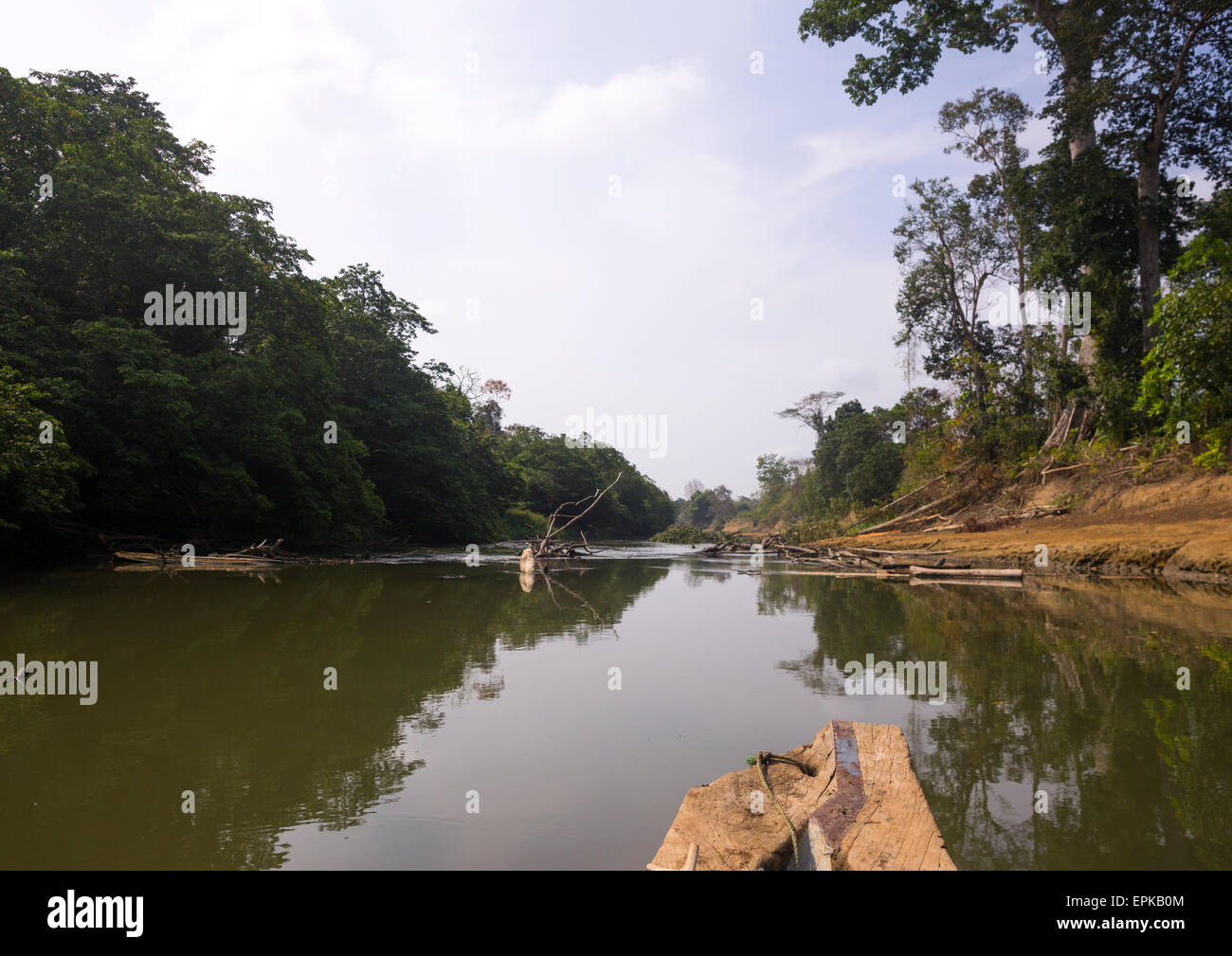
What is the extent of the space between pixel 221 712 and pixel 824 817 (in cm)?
385

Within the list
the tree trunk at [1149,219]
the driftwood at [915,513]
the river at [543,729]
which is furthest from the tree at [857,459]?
the river at [543,729]

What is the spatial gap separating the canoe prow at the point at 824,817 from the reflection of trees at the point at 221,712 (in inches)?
61.6

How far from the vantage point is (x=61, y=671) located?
5051 millimetres

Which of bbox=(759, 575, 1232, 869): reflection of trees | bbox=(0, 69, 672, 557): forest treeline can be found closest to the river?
bbox=(759, 575, 1232, 869): reflection of trees

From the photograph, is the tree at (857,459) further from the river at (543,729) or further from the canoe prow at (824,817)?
the canoe prow at (824,817)

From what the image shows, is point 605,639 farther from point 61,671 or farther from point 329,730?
point 61,671

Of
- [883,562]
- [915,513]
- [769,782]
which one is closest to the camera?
[769,782]

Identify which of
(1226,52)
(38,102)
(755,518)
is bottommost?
(755,518)

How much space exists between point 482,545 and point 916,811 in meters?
27.8

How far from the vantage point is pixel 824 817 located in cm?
244

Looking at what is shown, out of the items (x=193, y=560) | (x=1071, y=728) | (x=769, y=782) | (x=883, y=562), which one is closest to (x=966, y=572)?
(x=883, y=562)

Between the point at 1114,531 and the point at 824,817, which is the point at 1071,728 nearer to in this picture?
the point at 824,817
